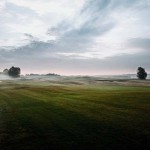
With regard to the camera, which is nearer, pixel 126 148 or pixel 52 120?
pixel 126 148

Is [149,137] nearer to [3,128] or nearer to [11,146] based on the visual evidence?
[11,146]

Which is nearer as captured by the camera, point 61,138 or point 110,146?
point 110,146

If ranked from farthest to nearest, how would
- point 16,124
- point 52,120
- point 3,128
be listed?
point 52,120 → point 16,124 → point 3,128

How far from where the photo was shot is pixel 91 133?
61.7 ft

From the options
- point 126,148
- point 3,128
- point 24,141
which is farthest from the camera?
point 3,128

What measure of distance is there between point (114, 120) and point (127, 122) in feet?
→ 4.94

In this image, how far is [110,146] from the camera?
1540 cm

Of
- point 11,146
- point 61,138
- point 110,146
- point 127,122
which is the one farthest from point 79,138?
point 127,122

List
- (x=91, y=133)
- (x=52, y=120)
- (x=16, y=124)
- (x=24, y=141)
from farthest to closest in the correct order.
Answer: (x=52, y=120) → (x=16, y=124) → (x=91, y=133) → (x=24, y=141)

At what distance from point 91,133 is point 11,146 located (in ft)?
18.8

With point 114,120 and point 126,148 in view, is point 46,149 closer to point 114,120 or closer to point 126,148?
point 126,148

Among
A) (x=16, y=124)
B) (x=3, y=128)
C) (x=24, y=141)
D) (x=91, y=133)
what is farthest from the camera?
(x=16, y=124)

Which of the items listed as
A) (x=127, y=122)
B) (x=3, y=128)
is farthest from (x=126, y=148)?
(x=3, y=128)

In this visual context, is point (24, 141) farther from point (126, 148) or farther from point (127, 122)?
point (127, 122)
